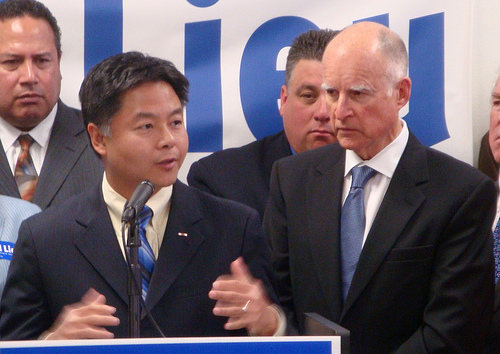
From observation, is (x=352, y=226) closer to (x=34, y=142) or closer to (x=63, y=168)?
(x=63, y=168)

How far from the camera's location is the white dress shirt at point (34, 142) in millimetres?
3309

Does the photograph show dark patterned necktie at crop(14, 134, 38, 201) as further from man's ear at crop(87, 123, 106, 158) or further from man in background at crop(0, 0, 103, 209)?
man's ear at crop(87, 123, 106, 158)

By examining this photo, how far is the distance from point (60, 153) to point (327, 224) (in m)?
1.27

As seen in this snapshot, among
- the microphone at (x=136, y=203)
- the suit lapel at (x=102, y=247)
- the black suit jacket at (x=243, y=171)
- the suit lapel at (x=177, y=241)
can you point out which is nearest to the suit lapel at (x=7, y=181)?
the black suit jacket at (x=243, y=171)

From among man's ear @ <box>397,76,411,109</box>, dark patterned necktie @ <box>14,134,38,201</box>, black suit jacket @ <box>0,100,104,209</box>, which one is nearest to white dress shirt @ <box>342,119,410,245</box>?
man's ear @ <box>397,76,411,109</box>

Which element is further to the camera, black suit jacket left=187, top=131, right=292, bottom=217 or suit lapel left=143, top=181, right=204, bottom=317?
black suit jacket left=187, top=131, right=292, bottom=217

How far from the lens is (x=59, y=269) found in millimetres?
2309

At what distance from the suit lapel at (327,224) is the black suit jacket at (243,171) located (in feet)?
2.16

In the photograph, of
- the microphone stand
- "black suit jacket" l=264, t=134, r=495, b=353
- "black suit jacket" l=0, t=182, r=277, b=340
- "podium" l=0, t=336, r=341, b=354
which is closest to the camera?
"podium" l=0, t=336, r=341, b=354

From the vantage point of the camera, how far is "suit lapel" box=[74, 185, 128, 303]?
7.55 ft

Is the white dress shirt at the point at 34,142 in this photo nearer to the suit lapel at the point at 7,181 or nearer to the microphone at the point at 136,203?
the suit lapel at the point at 7,181

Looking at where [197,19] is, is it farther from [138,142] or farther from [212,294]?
[212,294]

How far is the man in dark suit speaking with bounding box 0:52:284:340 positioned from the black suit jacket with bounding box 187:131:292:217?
2.66ft

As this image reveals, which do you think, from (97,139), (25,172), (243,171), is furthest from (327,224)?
(25,172)
